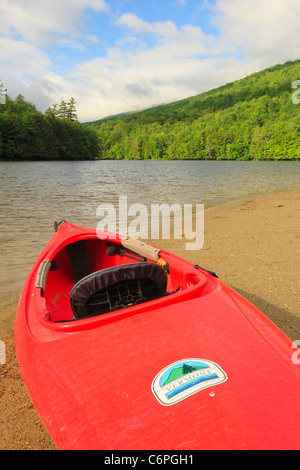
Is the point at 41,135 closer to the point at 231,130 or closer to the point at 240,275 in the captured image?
the point at 231,130

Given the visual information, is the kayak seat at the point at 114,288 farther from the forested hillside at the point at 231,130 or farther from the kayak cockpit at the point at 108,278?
the forested hillside at the point at 231,130

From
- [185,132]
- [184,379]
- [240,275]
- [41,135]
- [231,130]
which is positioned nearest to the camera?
[184,379]

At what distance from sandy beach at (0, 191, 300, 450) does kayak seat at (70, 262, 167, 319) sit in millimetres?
900

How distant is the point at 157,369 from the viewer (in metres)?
1.80

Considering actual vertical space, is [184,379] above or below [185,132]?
below

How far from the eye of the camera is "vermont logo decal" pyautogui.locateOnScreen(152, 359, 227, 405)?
1629mm

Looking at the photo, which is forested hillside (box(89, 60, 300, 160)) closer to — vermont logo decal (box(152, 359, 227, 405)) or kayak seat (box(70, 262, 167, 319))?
kayak seat (box(70, 262, 167, 319))

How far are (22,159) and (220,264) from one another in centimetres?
7182

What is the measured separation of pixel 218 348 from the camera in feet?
6.53

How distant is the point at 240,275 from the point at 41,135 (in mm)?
78991

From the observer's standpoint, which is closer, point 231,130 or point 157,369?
point 157,369

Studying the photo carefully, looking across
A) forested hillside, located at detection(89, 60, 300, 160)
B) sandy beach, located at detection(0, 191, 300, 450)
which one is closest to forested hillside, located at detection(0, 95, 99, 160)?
forested hillside, located at detection(89, 60, 300, 160)

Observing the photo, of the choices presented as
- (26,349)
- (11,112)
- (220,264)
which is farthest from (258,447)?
(11,112)

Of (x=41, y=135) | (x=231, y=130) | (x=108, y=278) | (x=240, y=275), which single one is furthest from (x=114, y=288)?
(x=231, y=130)
